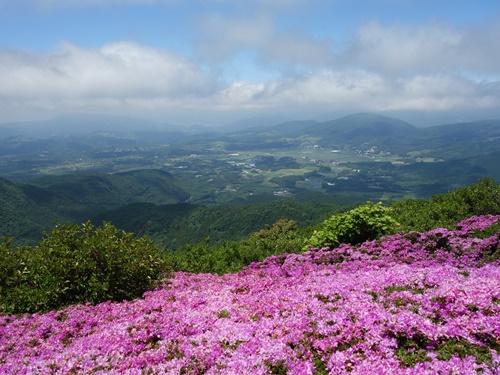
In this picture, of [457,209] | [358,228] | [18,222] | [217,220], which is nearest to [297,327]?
[358,228]

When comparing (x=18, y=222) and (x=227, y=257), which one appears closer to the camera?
(x=227, y=257)

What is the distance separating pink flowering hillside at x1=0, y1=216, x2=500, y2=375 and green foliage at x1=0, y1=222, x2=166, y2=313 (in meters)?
0.95

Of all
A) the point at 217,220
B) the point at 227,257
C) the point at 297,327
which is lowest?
the point at 217,220

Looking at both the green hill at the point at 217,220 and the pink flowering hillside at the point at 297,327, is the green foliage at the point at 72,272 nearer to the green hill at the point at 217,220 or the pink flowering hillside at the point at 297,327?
the pink flowering hillside at the point at 297,327

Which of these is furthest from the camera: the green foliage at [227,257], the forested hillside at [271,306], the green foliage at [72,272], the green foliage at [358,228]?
the green foliage at [227,257]

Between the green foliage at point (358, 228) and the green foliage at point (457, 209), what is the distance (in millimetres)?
1549

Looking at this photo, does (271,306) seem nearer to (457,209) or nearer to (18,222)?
(457,209)

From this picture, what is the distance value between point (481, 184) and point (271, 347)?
19956mm

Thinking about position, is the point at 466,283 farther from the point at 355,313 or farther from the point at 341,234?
the point at 341,234

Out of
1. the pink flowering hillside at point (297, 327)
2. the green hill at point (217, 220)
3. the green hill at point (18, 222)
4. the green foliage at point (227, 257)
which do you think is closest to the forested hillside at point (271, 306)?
the pink flowering hillside at point (297, 327)

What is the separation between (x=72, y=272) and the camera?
463 inches

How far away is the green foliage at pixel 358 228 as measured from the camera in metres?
16.2

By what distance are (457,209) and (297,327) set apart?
15.7 m

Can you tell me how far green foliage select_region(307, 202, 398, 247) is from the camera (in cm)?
1620
